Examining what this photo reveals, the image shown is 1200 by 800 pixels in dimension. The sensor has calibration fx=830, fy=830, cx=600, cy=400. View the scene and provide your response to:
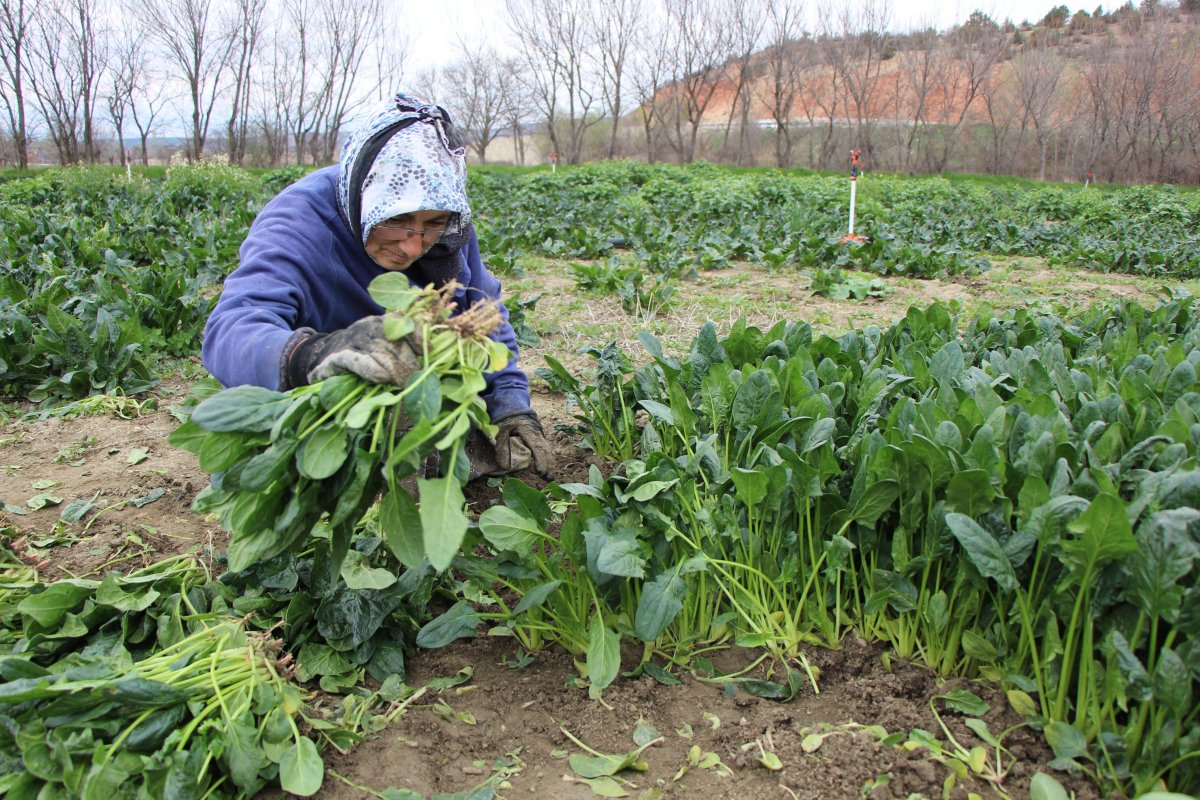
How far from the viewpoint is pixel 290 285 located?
8.34ft

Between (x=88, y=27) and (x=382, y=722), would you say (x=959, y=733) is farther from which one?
(x=88, y=27)

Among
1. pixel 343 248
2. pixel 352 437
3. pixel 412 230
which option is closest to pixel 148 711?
pixel 352 437

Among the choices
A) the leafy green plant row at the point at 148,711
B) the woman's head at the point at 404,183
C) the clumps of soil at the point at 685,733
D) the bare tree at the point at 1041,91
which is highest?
the bare tree at the point at 1041,91

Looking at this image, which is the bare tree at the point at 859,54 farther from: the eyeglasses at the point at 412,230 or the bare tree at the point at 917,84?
the eyeglasses at the point at 412,230

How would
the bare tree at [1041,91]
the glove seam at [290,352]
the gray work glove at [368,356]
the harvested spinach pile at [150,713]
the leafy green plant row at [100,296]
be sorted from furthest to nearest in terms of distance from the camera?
the bare tree at [1041,91], the leafy green plant row at [100,296], the glove seam at [290,352], the gray work glove at [368,356], the harvested spinach pile at [150,713]

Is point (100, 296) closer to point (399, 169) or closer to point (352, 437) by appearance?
point (399, 169)

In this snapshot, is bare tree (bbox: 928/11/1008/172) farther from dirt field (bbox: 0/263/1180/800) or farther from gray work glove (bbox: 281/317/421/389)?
gray work glove (bbox: 281/317/421/389)

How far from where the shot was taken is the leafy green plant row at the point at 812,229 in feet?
27.8

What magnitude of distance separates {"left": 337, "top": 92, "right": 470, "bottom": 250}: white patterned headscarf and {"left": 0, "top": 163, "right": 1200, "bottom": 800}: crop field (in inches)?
26.9

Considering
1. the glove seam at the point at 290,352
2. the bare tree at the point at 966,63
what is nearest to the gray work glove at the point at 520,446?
the glove seam at the point at 290,352

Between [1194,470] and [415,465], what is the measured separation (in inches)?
62.7

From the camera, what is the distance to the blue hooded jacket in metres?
2.23

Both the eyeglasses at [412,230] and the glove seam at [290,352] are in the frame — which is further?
the eyeglasses at [412,230]

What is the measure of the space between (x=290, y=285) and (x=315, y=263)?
180mm
